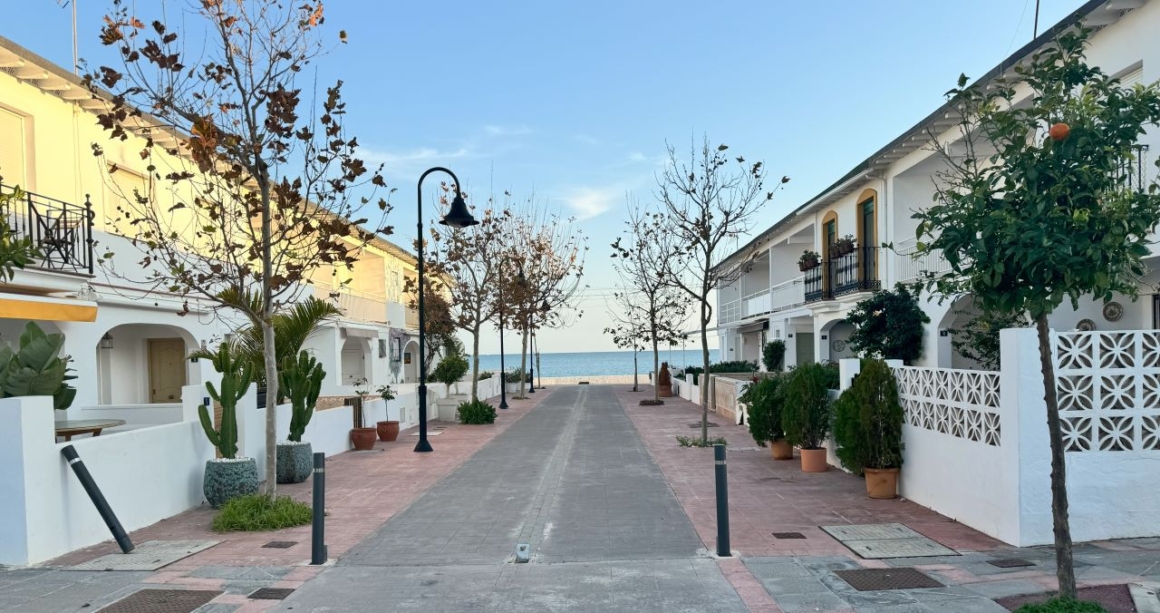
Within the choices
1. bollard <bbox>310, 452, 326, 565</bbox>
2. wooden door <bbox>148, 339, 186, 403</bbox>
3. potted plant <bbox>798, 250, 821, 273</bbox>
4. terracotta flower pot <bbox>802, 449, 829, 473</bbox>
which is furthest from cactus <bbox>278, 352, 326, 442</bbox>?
potted plant <bbox>798, 250, 821, 273</bbox>

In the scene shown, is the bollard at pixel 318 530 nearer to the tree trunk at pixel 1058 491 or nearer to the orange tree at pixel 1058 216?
the orange tree at pixel 1058 216

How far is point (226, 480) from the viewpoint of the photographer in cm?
977

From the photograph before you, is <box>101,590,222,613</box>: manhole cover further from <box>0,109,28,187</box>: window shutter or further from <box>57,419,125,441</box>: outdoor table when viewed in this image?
<box>0,109,28,187</box>: window shutter

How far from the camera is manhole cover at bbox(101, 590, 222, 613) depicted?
5988mm

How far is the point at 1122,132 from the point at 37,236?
45.7 feet

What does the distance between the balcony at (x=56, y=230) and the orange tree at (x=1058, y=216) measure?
12402 mm

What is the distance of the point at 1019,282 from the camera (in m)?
5.39

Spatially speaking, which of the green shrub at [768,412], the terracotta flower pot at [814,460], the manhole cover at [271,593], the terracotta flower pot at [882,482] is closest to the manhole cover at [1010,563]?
the terracotta flower pot at [882,482]

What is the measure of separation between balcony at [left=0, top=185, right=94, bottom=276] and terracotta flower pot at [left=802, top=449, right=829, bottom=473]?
472 inches

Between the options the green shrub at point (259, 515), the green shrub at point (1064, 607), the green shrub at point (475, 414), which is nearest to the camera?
the green shrub at point (1064, 607)

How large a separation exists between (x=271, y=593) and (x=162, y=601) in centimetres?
81

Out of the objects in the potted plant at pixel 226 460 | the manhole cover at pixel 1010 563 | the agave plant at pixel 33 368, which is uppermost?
the agave plant at pixel 33 368

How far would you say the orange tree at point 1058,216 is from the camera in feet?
16.9

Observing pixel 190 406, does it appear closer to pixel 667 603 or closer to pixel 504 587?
pixel 504 587
